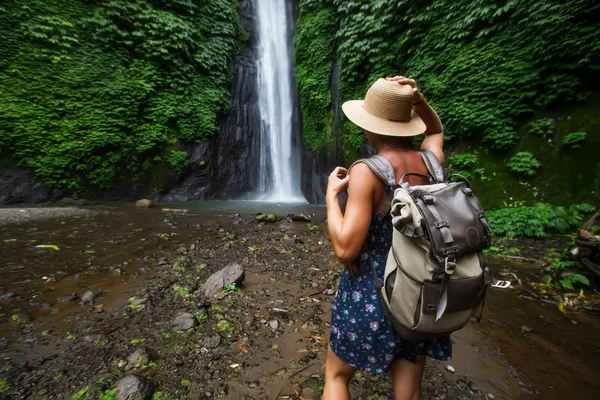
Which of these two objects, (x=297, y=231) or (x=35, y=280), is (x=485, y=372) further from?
(x=35, y=280)

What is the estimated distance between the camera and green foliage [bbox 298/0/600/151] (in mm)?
5395

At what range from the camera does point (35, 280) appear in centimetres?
318

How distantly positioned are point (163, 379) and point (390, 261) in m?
1.86

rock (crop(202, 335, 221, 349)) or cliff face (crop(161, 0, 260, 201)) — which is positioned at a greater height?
cliff face (crop(161, 0, 260, 201))

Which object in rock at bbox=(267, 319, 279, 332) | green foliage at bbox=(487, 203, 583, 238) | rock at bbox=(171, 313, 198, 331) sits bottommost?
rock at bbox=(267, 319, 279, 332)

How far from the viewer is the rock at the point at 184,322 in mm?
2365

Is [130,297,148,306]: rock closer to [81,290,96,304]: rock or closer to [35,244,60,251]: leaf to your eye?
[81,290,96,304]: rock

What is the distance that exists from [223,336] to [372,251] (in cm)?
179

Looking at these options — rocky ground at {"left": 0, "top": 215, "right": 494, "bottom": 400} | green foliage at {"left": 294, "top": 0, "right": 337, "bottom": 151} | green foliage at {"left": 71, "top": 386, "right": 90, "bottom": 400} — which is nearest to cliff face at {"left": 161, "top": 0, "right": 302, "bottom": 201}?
green foliage at {"left": 294, "top": 0, "right": 337, "bottom": 151}

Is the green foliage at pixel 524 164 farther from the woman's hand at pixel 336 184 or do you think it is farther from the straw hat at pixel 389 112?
the woman's hand at pixel 336 184

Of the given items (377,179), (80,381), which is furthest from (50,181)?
(377,179)

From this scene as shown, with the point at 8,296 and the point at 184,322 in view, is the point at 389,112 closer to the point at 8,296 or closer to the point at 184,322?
the point at 184,322

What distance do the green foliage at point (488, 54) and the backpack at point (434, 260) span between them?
6.99 metres

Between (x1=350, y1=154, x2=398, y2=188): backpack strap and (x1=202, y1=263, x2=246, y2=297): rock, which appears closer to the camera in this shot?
(x1=350, y1=154, x2=398, y2=188): backpack strap
